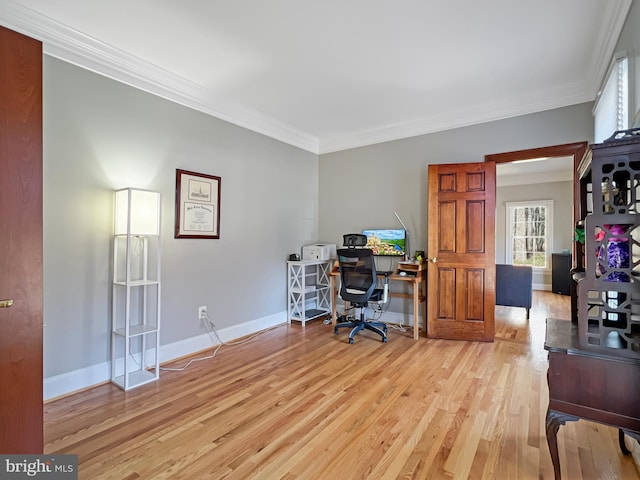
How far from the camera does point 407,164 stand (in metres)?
4.16

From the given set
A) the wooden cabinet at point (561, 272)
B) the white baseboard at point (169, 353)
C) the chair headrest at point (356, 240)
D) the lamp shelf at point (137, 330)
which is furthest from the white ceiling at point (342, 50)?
the wooden cabinet at point (561, 272)

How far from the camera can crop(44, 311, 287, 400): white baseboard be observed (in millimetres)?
2303

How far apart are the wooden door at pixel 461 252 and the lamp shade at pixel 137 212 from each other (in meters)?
2.90

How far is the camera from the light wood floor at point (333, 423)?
5.20 ft

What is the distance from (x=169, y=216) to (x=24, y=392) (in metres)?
1.77

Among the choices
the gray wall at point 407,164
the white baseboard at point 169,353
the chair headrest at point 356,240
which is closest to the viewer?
the white baseboard at point 169,353

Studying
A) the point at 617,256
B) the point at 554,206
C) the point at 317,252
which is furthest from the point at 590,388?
the point at 554,206

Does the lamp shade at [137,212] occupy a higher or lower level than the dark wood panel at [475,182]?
lower

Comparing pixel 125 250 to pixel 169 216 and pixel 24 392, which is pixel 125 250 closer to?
pixel 169 216

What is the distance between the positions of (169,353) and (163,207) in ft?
4.52

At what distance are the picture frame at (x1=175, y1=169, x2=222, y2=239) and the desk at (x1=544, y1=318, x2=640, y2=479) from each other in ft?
9.64

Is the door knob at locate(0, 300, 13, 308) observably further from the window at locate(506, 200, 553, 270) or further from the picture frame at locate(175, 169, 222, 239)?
the window at locate(506, 200, 553, 270)

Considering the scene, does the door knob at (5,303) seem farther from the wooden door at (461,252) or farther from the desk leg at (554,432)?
the wooden door at (461,252)

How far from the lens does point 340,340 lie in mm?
3557
